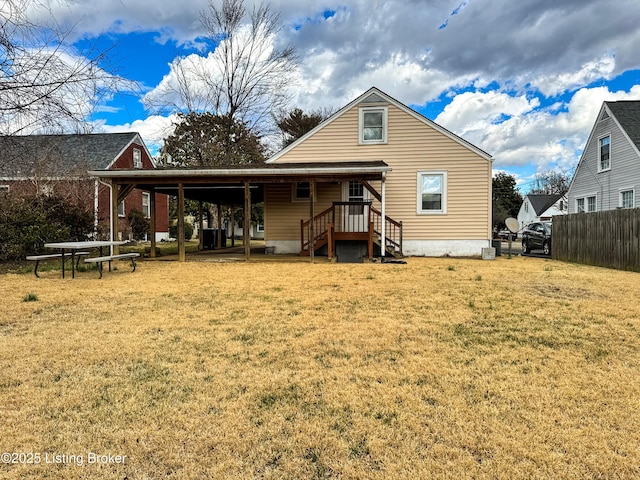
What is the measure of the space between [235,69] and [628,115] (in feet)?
66.4

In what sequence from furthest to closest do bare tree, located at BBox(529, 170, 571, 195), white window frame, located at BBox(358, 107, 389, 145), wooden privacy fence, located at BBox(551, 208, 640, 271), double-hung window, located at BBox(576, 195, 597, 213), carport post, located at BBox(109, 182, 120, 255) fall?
bare tree, located at BBox(529, 170, 571, 195) < double-hung window, located at BBox(576, 195, 597, 213) < white window frame, located at BBox(358, 107, 389, 145) < carport post, located at BBox(109, 182, 120, 255) < wooden privacy fence, located at BBox(551, 208, 640, 271)

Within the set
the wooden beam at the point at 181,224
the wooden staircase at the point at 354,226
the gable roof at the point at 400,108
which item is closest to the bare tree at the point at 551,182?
the gable roof at the point at 400,108

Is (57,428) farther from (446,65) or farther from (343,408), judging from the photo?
(446,65)

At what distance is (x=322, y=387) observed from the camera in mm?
2971

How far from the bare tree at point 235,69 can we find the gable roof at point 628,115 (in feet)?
54.4

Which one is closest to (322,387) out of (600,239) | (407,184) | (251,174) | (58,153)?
(58,153)

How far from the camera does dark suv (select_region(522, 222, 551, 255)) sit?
1664cm

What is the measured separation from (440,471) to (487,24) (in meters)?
15.5

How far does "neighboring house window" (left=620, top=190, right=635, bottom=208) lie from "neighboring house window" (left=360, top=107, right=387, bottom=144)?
1144 centimetres

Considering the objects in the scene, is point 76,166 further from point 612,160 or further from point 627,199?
point 627,199

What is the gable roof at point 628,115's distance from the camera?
15.8m

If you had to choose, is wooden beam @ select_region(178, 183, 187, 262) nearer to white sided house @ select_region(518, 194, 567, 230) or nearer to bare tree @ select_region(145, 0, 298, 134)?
bare tree @ select_region(145, 0, 298, 134)

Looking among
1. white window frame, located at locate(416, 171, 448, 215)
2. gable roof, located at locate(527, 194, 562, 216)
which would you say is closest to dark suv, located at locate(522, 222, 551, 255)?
white window frame, located at locate(416, 171, 448, 215)

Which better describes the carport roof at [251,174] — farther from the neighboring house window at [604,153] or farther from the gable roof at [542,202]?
the gable roof at [542,202]
